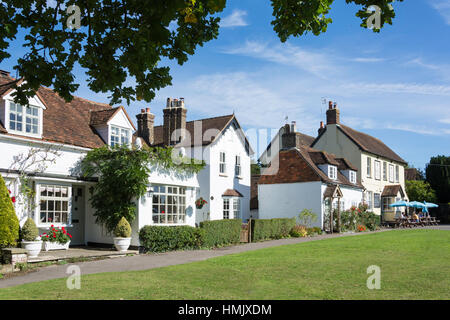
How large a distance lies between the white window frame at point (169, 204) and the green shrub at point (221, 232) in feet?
4.13

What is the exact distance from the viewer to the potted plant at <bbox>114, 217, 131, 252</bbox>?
17.2 m

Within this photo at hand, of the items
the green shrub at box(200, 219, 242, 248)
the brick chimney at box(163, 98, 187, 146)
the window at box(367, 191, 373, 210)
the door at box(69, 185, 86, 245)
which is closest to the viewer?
the door at box(69, 185, 86, 245)

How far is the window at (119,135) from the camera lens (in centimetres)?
2152

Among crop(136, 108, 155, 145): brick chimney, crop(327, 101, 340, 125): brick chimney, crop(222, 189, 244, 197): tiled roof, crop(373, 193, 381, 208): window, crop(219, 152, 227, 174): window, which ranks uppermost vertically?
crop(327, 101, 340, 125): brick chimney

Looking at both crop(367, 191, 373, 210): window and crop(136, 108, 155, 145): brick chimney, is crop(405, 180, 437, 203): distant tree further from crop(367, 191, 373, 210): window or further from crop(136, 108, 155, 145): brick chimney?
crop(136, 108, 155, 145): brick chimney

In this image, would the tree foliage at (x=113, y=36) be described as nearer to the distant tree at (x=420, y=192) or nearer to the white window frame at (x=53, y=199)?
the white window frame at (x=53, y=199)

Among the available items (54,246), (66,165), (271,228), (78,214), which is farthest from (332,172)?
(54,246)

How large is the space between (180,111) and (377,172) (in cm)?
2364

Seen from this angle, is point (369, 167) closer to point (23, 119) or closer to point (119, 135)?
point (119, 135)

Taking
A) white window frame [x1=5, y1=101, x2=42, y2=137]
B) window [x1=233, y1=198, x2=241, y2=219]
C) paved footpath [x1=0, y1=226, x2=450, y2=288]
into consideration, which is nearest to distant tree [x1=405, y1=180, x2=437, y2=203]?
window [x1=233, y1=198, x2=241, y2=219]

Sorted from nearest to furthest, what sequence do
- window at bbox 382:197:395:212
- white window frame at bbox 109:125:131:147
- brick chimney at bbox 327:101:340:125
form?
white window frame at bbox 109:125:131:147
brick chimney at bbox 327:101:340:125
window at bbox 382:197:395:212

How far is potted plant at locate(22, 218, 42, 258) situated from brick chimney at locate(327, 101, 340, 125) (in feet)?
103

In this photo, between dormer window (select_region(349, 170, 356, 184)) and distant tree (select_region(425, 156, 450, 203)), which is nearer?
dormer window (select_region(349, 170, 356, 184))

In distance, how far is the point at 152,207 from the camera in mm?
19156
